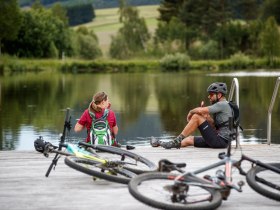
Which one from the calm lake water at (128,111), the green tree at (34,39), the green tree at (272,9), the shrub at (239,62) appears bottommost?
the shrub at (239,62)

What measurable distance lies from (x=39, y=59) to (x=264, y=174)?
3108 inches

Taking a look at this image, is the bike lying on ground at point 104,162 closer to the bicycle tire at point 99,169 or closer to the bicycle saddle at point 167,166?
the bicycle tire at point 99,169

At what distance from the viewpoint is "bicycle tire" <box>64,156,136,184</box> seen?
6.17 m

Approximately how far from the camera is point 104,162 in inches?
255

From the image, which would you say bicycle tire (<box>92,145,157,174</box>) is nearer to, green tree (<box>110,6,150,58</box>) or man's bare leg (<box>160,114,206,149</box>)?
man's bare leg (<box>160,114,206,149</box>)

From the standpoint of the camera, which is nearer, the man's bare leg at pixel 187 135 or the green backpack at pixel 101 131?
the green backpack at pixel 101 131

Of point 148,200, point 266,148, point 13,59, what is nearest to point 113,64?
point 13,59

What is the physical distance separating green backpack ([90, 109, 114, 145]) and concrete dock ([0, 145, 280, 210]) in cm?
71

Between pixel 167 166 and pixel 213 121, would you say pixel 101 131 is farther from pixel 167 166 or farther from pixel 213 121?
pixel 167 166

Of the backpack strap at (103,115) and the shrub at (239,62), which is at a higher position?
the backpack strap at (103,115)

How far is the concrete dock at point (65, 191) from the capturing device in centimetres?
582

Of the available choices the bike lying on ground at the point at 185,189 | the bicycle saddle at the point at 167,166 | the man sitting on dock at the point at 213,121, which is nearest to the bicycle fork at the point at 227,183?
the bike lying on ground at the point at 185,189

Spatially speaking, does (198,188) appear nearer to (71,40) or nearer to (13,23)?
(13,23)

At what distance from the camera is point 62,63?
81.1m
